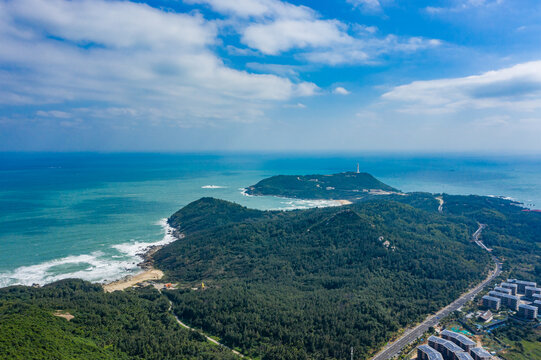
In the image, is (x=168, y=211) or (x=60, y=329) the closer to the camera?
(x=60, y=329)

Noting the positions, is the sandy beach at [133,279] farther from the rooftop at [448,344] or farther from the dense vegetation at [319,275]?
the rooftop at [448,344]

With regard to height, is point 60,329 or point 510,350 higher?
point 60,329

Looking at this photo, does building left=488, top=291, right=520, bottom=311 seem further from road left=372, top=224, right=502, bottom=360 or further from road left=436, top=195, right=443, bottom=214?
road left=436, top=195, right=443, bottom=214

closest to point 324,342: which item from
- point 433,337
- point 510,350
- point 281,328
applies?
point 281,328

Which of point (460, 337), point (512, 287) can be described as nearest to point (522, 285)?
A: point (512, 287)

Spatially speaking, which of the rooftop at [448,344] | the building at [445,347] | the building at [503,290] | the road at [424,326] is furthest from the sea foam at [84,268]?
the building at [503,290]

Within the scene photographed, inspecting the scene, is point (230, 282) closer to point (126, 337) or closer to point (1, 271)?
point (126, 337)
